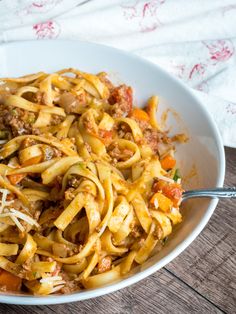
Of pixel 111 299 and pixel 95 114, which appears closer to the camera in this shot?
pixel 111 299

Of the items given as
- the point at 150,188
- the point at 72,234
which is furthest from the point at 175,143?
the point at 72,234

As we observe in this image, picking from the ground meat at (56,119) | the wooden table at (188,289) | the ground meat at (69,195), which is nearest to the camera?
the ground meat at (69,195)

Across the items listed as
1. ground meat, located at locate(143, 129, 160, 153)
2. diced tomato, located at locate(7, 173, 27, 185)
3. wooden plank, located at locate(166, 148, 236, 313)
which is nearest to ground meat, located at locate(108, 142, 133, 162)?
ground meat, located at locate(143, 129, 160, 153)

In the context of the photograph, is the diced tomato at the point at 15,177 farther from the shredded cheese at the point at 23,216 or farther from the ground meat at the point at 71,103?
the ground meat at the point at 71,103

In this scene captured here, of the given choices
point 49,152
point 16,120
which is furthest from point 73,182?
point 16,120

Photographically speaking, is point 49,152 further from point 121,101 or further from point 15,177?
point 121,101

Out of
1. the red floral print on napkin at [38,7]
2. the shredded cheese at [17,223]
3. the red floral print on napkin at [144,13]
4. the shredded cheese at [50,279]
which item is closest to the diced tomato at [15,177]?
the shredded cheese at [17,223]

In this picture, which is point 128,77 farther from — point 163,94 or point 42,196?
point 42,196
